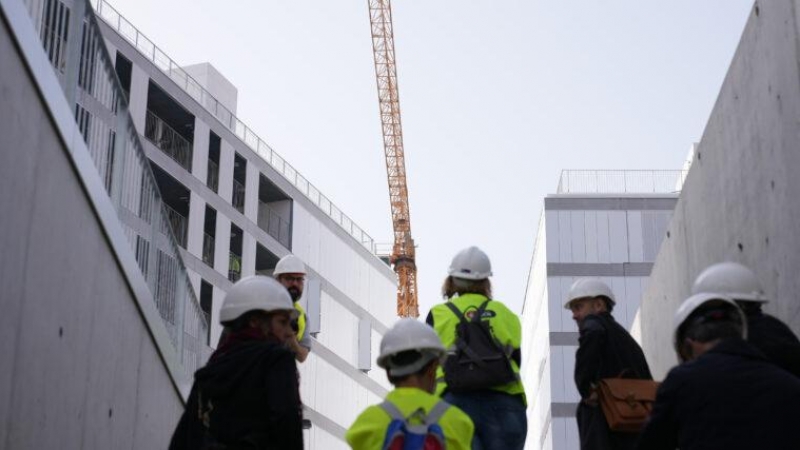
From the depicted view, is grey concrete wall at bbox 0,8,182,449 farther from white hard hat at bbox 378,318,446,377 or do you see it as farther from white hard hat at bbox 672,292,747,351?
white hard hat at bbox 672,292,747,351

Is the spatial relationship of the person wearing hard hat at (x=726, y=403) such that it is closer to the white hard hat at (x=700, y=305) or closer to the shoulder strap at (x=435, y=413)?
the white hard hat at (x=700, y=305)

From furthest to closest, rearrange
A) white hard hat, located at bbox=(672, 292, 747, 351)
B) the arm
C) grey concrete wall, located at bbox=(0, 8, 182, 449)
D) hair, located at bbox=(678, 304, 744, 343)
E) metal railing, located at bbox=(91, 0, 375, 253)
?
metal railing, located at bbox=(91, 0, 375, 253), the arm, grey concrete wall, located at bbox=(0, 8, 182, 449), white hard hat, located at bbox=(672, 292, 747, 351), hair, located at bbox=(678, 304, 744, 343)

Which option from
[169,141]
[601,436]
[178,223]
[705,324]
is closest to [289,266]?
[601,436]

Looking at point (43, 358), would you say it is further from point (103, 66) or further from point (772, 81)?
point (772, 81)

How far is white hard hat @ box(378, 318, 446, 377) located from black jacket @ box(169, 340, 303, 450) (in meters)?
0.49

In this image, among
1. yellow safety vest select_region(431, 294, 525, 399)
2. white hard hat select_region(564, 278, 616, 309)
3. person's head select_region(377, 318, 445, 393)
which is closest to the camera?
person's head select_region(377, 318, 445, 393)

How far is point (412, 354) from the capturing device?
711 cm

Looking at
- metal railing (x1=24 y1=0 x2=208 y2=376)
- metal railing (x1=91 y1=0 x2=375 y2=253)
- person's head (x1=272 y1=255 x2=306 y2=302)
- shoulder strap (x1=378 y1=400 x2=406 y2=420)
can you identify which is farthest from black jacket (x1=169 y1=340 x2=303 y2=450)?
metal railing (x1=91 y1=0 x2=375 y2=253)

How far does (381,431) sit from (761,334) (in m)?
2.12

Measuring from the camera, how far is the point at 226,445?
692cm

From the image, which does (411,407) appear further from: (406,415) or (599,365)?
(599,365)

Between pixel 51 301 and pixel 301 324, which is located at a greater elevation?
pixel 301 324

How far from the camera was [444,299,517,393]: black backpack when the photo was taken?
948 cm

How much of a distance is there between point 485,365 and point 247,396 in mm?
2862
